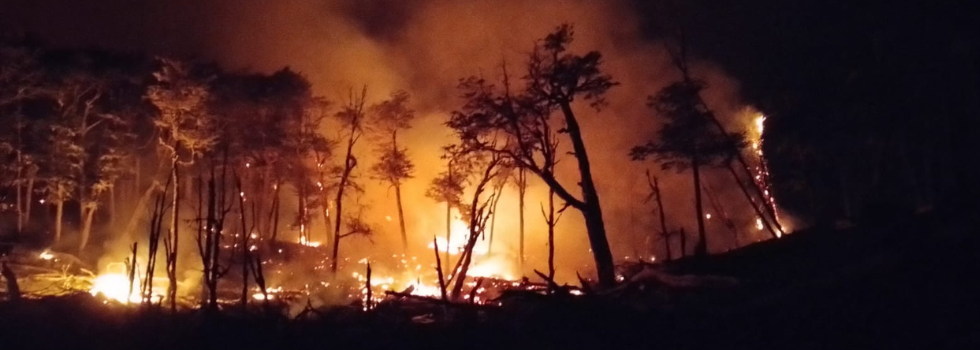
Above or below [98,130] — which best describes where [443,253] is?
below

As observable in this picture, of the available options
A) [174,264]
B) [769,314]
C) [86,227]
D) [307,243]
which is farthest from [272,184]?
[769,314]

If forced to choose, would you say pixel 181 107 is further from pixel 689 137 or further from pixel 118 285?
pixel 689 137

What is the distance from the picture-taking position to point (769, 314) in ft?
35.9

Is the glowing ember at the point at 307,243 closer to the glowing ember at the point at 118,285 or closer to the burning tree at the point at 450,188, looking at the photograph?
the burning tree at the point at 450,188

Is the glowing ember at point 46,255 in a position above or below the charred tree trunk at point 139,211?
below

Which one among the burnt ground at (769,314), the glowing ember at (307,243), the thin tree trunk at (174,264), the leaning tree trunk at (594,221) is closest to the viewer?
the burnt ground at (769,314)

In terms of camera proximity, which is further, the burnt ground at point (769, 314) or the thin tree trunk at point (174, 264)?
the thin tree trunk at point (174, 264)

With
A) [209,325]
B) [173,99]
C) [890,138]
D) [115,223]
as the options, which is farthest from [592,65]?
[115,223]

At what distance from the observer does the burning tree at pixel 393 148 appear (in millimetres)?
44469

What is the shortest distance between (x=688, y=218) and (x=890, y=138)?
2319 centimetres

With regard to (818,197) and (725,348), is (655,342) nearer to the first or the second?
(725,348)

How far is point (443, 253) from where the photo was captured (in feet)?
166

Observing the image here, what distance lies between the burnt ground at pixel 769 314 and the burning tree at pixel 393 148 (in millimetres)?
27432

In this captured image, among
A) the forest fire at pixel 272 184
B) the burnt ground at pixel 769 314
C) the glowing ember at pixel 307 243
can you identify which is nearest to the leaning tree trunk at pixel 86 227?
the forest fire at pixel 272 184
